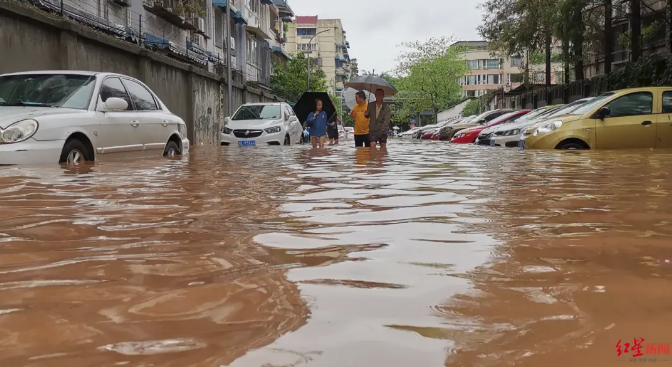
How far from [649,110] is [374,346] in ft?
36.5

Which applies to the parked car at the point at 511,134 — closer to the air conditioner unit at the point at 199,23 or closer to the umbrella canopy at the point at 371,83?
the umbrella canopy at the point at 371,83

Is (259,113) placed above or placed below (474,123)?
above

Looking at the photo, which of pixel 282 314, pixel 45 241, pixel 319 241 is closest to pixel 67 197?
pixel 45 241

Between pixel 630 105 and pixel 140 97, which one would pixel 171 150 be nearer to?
pixel 140 97

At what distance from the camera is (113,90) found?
8.20 metres

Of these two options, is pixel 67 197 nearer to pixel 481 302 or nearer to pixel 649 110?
pixel 481 302

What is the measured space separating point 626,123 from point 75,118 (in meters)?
8.87

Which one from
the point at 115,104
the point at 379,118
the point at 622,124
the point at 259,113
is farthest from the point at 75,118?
the point at 259,113

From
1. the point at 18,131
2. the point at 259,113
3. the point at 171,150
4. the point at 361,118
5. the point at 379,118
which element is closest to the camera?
the point at 18,131

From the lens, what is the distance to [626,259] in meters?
2.49

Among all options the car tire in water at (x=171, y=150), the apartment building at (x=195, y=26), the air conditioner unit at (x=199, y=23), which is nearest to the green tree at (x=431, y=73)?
the apartment building at (x=195, y=26)

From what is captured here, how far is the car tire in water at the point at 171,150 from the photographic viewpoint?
Result: 31.4ft

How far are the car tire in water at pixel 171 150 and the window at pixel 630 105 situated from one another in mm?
7331

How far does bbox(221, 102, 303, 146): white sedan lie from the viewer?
1588 cm
